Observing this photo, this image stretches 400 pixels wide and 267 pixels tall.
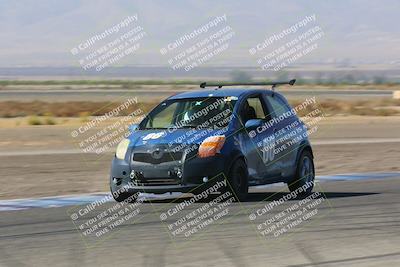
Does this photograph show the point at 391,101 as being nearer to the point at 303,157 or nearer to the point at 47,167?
the point at 47,167

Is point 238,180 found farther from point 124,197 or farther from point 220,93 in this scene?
point 124,197

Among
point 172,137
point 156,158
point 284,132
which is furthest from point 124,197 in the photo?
point 284,132

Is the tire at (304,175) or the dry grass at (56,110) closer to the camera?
the tire at (304,175)

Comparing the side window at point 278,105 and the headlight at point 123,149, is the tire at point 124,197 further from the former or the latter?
the side window at point 278,105

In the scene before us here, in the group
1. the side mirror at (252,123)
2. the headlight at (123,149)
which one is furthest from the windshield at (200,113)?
the headlight at (123,149)

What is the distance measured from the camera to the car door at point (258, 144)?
13055 mm

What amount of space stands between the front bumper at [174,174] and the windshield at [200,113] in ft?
2.33

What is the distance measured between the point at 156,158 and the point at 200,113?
1126 mm

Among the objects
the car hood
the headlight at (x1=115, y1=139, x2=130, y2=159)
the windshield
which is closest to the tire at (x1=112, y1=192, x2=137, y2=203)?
the headlight at (x1=115, y1=139, x2=130, y2=159)

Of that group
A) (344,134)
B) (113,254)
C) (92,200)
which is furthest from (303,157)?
(344,134)

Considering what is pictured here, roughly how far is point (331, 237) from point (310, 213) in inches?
76.7

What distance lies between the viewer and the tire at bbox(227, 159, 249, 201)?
12.5 m

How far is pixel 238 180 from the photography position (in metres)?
12.7

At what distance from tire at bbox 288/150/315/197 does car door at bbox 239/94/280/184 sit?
0.51m
